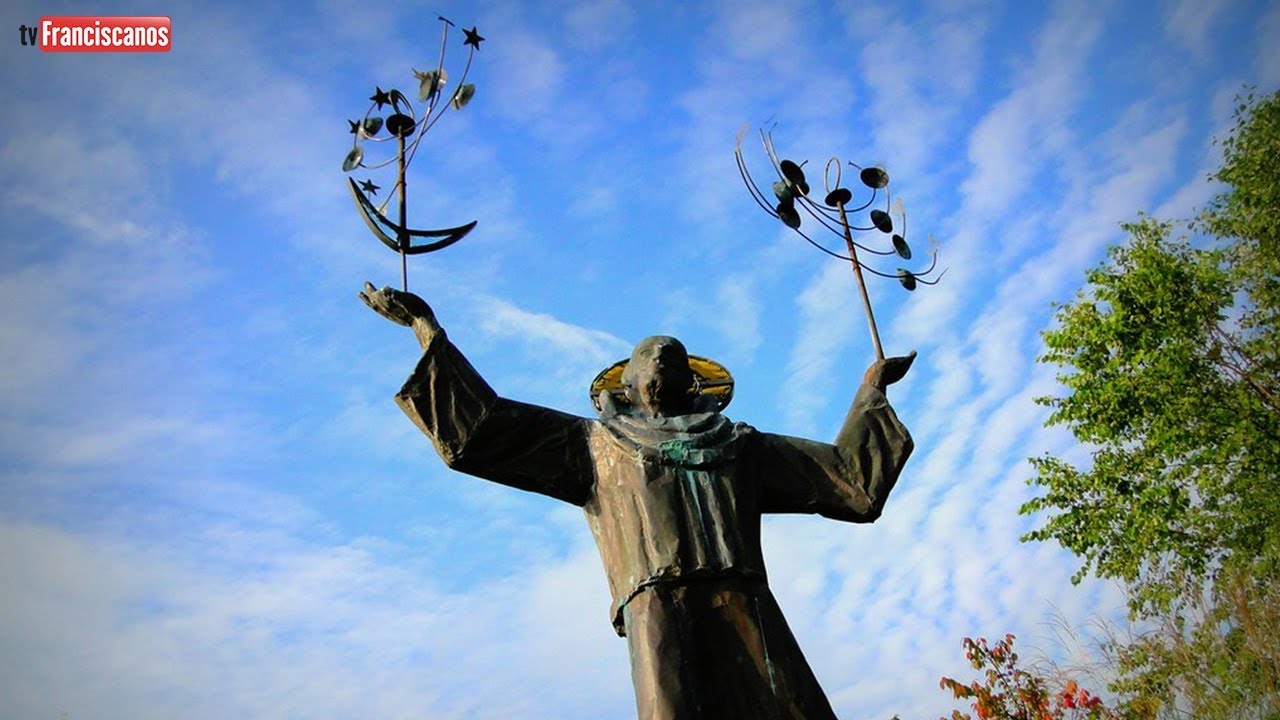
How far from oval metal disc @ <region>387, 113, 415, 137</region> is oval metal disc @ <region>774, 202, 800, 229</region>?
210cm

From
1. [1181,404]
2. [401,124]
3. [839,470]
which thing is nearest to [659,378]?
[839,470]

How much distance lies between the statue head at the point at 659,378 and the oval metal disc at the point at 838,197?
1.47m

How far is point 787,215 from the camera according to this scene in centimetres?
618

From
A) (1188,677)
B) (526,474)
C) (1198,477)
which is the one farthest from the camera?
(1198,477)

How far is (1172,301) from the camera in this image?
15.0 meters

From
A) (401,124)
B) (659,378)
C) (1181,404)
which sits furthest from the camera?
(1181,404)

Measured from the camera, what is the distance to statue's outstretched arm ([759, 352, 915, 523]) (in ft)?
17.7

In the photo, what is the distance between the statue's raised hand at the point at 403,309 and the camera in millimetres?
5086

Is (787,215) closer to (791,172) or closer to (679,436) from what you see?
(791,172)

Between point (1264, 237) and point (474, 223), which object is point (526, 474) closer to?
point (474, 223)

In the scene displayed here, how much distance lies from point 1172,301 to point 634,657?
42.3ft

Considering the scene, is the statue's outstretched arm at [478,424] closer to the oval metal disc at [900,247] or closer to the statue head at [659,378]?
the statue head at [659,378]

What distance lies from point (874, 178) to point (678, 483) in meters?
2.65

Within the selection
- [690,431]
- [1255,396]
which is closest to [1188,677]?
[1255,396]
